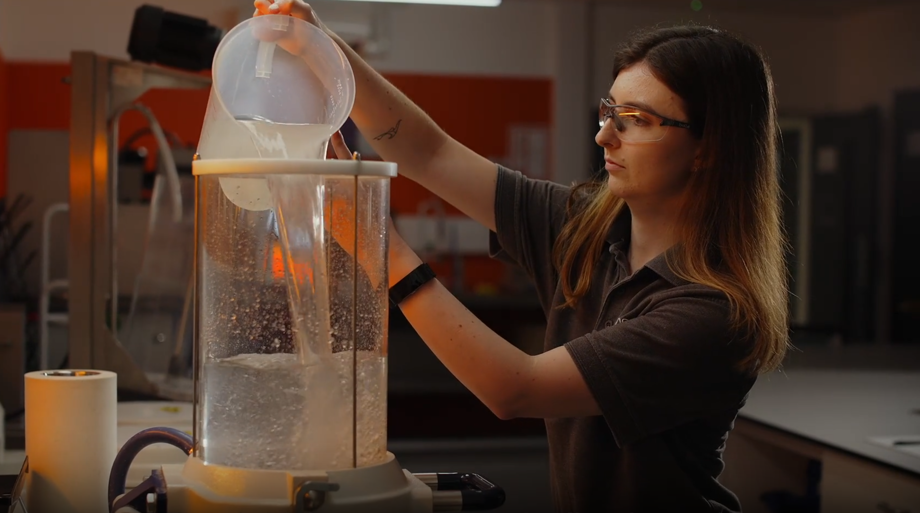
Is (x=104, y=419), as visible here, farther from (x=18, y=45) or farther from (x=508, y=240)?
(x=18, y=45)

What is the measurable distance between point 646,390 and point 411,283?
0.34 m

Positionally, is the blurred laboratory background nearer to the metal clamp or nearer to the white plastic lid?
the white plastic lid

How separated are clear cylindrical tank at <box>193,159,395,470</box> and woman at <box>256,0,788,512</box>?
12cm

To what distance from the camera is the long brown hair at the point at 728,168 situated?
4.33ft

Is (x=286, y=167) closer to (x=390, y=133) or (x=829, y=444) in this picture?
(x=390, y=133)

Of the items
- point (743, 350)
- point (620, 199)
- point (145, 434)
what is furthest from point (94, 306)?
point (743, 350)

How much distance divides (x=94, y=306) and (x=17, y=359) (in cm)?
36

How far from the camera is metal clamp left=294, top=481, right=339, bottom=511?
35.7 inches

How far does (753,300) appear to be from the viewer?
127 cm

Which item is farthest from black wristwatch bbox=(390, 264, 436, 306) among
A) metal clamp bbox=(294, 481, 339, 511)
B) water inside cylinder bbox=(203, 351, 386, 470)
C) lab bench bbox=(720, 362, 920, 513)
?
lab bench bbox=(720, 362, 920, 513)

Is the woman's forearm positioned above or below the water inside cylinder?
above

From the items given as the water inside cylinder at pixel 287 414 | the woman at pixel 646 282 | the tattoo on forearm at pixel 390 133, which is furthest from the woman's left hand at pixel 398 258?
the tattoo on forearm at pixel 390 133

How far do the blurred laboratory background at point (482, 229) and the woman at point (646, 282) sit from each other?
2.58 feet

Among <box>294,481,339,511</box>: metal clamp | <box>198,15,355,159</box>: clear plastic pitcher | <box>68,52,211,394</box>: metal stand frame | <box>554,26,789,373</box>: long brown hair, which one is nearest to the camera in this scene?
<box>294,481,339,511</box>: metal clamp
